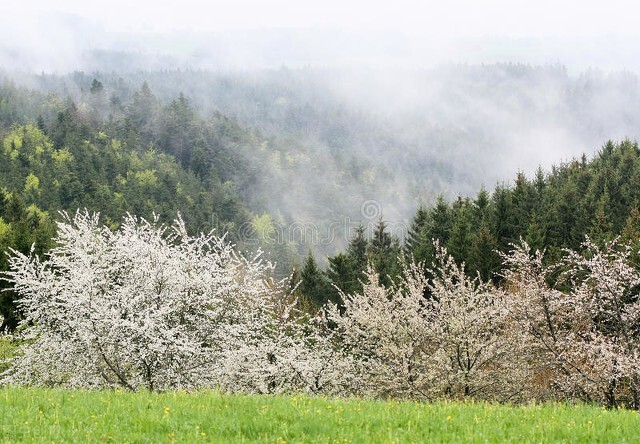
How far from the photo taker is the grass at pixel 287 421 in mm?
7793

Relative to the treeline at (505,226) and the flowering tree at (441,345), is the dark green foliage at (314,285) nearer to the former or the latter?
the treeline at (505,226)

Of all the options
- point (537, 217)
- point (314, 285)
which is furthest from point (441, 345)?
point (314, 285)

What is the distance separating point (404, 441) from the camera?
7492 mm

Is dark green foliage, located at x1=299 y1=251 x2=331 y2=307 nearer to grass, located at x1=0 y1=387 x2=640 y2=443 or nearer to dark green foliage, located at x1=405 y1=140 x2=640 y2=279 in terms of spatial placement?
dark green foliage, located at x1=405 y1=140 x2=640 y2=279

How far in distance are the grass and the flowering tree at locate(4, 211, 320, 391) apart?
8851mm

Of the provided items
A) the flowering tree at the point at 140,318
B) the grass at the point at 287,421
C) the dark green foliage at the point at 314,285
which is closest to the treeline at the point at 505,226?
the dark green foliage at the point at 314,285

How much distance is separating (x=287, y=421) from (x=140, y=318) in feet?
36.7

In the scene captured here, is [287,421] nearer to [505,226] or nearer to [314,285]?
[505,226]

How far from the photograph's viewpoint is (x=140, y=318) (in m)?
18.8

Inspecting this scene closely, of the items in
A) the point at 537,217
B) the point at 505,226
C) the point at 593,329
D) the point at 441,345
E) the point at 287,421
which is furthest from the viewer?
the point at 505,226

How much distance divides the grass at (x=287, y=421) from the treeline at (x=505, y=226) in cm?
4079

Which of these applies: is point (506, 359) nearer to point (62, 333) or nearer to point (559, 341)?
point (559, 341)

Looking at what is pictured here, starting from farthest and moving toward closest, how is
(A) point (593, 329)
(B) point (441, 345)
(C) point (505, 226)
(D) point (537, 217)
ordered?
(C) point (505, 226), (D) point (537, 217), (B) point (441, 345), (A) point (593, 329)

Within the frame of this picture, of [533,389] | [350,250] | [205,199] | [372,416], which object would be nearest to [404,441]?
[372,416]
